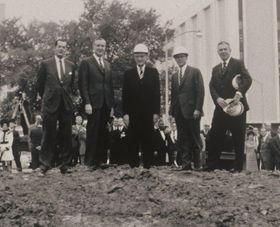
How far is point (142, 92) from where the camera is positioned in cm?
986

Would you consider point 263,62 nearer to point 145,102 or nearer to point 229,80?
point 229,80

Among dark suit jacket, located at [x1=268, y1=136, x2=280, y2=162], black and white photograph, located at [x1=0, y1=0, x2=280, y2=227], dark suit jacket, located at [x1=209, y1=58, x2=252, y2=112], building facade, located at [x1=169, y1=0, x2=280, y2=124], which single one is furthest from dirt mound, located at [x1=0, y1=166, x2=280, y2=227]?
building facade, located at [x1=169, y1=0, x2=280, y2=124]

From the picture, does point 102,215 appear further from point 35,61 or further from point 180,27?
point 180,27

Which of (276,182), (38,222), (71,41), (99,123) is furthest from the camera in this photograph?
(71,41)

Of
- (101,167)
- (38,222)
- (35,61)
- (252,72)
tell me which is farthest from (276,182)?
(252,72)

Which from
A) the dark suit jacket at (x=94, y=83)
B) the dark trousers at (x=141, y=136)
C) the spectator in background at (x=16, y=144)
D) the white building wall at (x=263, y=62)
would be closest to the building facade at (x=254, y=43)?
the white building wall at (x=263, y=62)

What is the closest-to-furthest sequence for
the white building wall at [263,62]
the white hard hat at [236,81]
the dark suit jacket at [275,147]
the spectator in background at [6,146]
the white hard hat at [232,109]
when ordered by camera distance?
the white hard hat at [232,109]
the white hard hat at [236,81]
the dark suit jacket at [275,147]
the spectator in background at [6,146]
the white building wall at [263,62]

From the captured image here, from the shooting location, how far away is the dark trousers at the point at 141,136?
987cm

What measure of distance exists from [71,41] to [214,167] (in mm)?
32542

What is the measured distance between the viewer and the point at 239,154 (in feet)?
32.8

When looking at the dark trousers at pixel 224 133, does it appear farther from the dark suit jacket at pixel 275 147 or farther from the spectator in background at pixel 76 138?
the dark suit jacket at pixel 275 147

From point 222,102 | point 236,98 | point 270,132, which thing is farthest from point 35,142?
point 270,132

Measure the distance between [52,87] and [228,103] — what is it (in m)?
3.08

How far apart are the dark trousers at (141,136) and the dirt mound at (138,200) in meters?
0.93
